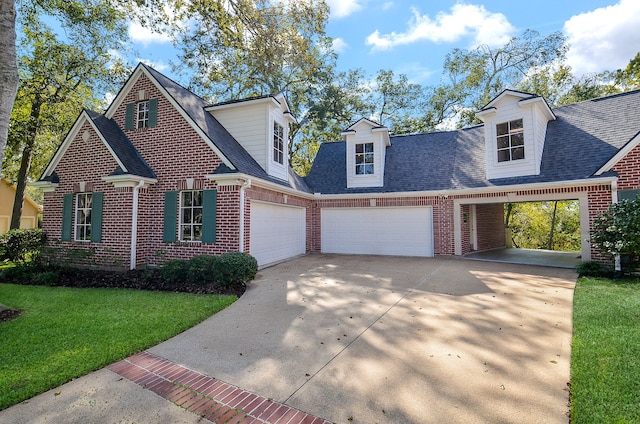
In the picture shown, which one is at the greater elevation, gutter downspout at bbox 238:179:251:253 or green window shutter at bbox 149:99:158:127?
green window shutter at bbox 149:99:158:127

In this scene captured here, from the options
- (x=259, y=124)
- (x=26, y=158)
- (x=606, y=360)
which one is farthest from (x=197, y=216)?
(x=26, y=158)

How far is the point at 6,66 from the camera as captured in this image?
17.4ft

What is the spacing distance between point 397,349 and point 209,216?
6.89 m

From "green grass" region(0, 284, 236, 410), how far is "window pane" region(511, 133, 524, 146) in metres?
11.2

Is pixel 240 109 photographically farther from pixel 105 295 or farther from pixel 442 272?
pixel 442 272

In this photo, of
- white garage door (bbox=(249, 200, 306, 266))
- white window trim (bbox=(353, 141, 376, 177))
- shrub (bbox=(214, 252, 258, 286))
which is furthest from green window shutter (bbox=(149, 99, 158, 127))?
white window trim (bbox=(353, 141, 376, 177))

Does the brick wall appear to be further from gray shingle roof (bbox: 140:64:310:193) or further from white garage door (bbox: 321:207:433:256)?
gray shingle roof (bbox: 140:64:310:193)

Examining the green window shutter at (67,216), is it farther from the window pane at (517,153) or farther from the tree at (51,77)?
the window pane at (517,153)

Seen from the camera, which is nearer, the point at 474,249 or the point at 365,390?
the point at 365,390

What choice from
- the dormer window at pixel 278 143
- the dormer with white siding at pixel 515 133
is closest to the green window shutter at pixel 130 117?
the dormer window at pixel 278 143

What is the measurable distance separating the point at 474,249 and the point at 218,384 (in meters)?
13.9

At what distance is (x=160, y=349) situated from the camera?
13.5ft

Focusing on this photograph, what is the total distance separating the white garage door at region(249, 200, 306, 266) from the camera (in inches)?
390

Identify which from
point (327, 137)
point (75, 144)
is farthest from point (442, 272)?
point (327, 137)
